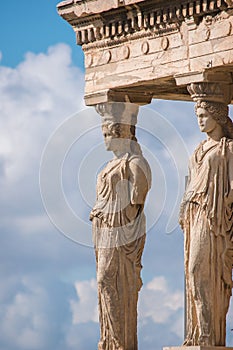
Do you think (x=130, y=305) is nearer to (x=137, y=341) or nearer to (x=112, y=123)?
(x=137, y=341)

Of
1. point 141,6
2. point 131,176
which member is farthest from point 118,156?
point 141,6

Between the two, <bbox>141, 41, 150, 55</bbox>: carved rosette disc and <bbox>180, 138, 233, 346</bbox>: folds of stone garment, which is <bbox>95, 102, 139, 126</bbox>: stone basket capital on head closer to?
<bbox>141, 41, 150, 55</bbox>: carved rosette disc

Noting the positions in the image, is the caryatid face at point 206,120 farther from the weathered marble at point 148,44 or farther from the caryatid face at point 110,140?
the caryatid face at point 110,140

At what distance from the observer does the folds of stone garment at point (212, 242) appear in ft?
97.9

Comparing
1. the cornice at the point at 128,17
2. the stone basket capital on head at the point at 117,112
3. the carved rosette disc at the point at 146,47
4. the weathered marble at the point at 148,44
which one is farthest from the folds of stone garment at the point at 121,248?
the cornice at the point at 128,17

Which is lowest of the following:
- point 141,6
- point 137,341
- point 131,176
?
point 137,341

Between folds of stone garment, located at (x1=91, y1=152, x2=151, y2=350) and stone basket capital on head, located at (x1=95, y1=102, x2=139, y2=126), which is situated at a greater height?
stone basket capital on head, located at (x1=95, y1=102, x2=139, y2=126)

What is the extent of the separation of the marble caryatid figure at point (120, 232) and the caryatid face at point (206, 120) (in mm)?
1616

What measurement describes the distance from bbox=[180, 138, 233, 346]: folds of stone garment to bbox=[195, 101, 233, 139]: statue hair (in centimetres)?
26

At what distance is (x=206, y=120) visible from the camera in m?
30.0

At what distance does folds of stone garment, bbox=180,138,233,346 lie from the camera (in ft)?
97.9

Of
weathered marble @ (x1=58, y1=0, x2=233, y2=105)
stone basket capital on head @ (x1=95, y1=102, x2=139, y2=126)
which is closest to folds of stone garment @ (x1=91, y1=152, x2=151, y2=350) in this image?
stone basket capital on head @ (x1=95, y1=102, x2=139, y2=126)

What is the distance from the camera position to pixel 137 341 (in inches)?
1240

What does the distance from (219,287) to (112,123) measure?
121 inches
